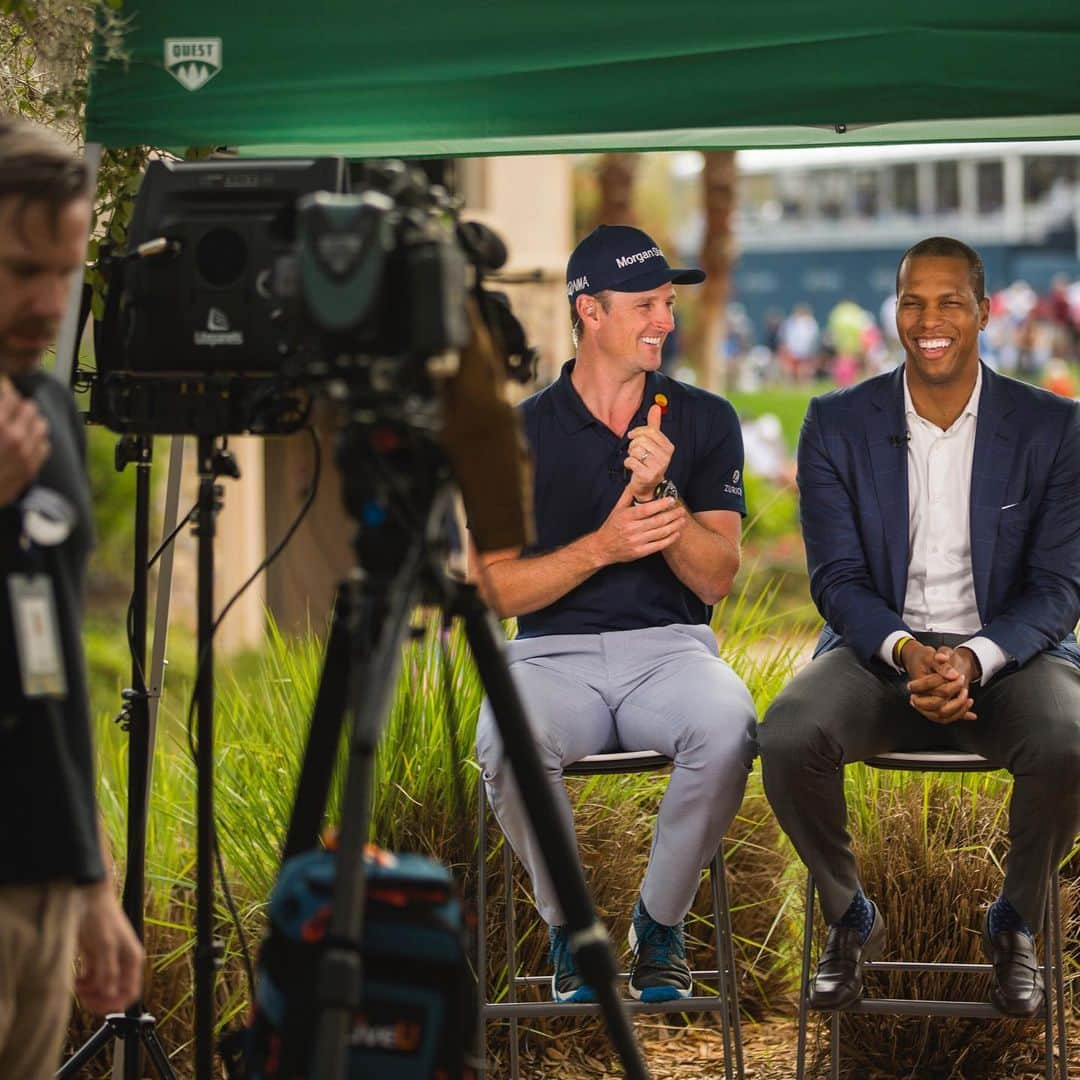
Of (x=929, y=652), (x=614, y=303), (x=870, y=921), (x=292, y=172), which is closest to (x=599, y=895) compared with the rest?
(x=870, y=921)

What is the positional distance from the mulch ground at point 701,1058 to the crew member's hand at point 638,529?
4.42ft

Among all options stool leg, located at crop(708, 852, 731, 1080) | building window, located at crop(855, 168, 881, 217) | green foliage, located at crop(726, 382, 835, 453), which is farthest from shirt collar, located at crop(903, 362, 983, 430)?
building window, located at crop(855, 168, 881, 217)

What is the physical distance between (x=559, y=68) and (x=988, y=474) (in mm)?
1514

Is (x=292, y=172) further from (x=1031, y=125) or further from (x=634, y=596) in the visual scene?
(x=1031, y=125)

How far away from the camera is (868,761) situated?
4.12m

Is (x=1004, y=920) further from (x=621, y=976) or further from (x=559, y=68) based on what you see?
(x=559, y=68)

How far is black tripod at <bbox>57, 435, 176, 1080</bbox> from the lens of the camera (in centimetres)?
357

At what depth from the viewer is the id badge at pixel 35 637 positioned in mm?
2146

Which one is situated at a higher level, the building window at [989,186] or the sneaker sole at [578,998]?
the building window at [989,186]

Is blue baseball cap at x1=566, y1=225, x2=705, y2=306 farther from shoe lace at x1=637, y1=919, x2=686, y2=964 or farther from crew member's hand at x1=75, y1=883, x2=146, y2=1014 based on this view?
crew member's hand at x1=75, y1=883, x2=146, y2=1014

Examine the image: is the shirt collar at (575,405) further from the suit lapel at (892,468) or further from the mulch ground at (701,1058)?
the mulch ground at (701,1058)

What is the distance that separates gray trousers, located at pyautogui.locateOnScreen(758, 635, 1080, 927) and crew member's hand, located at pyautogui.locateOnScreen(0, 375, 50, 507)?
2271mm

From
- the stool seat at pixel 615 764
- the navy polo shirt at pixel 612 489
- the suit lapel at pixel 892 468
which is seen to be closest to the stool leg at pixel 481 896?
the stool seat at pixel 615 764

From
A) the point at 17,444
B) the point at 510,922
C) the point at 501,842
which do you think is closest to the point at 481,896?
the point at 510,922
